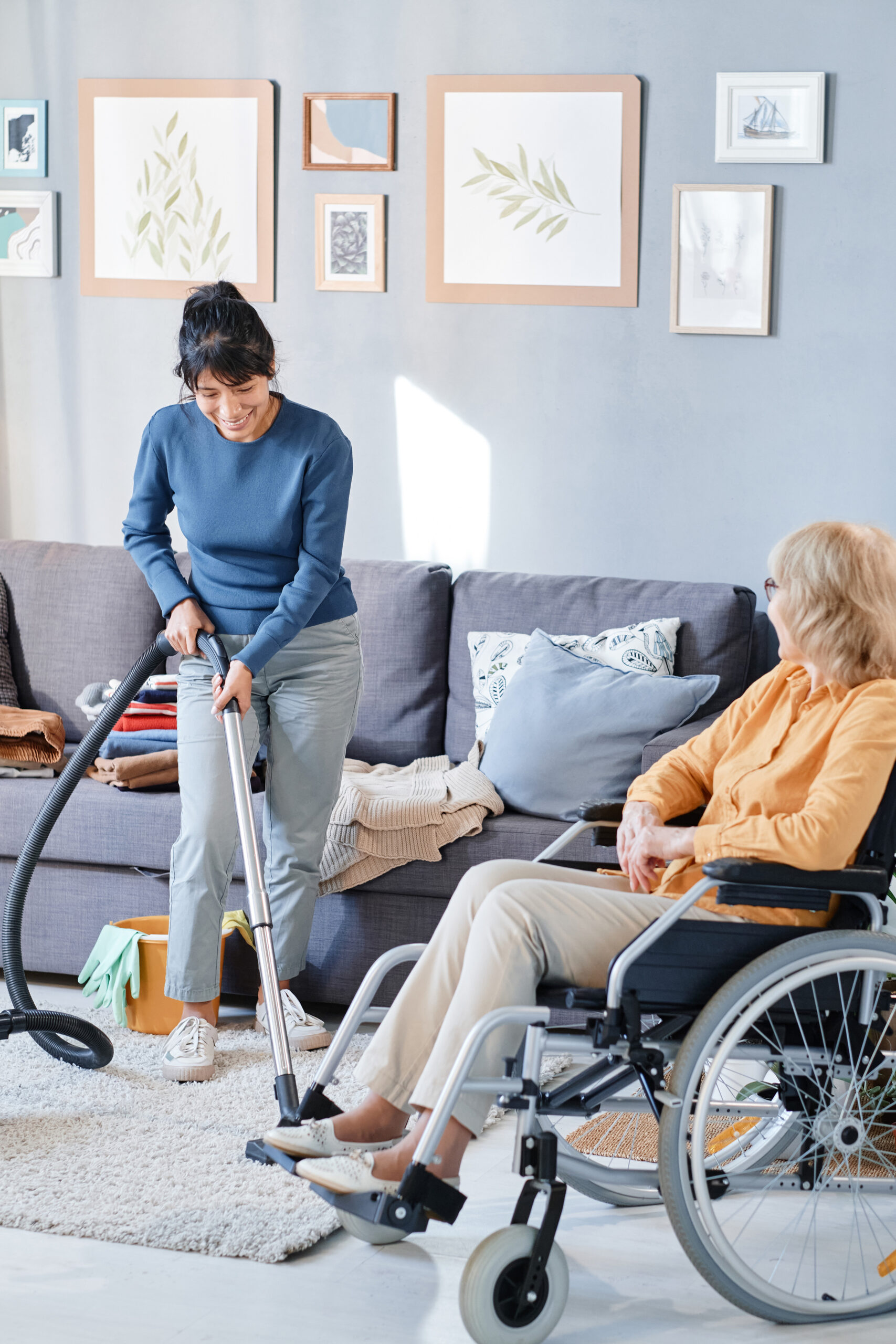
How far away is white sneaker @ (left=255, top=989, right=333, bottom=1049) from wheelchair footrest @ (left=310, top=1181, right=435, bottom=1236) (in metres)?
0.99

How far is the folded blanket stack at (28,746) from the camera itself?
308cm

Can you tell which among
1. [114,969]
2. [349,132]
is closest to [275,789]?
[114,969]

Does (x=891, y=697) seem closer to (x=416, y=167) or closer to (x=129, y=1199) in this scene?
(x=129, y=1199)

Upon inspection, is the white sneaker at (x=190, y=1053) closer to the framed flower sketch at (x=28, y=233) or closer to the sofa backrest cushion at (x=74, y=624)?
the sofa backrest cushion at (x=74, y=624)

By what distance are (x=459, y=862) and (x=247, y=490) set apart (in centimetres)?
83

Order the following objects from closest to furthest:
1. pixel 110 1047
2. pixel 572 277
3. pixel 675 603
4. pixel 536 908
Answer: pixel 536 908, pixel 110 1047, pixel 675 603, pixel 572 277

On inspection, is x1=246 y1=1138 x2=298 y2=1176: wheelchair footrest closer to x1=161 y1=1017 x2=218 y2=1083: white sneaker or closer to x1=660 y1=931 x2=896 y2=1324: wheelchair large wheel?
x1=660 y1=931 x2=896 y2=1324: wheelchair large wheel

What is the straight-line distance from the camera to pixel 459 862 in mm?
2773

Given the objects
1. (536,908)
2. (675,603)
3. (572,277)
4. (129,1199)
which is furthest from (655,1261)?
(572,277)

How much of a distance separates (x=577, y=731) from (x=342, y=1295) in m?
1.39

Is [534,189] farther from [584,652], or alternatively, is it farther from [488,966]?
[488,966]

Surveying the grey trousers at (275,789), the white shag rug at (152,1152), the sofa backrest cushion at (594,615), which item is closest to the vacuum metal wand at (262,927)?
the white shag rug at (152,1152)

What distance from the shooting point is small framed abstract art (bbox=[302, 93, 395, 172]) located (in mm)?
3586

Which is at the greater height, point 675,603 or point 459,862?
point 675,603
